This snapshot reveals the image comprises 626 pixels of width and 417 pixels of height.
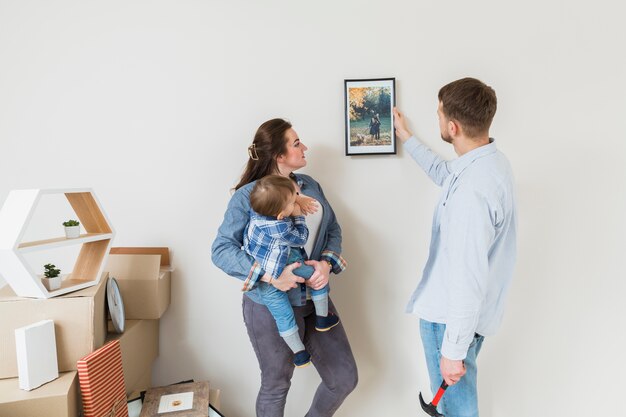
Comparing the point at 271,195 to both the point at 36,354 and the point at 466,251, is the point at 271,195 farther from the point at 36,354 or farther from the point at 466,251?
the point at 36,354

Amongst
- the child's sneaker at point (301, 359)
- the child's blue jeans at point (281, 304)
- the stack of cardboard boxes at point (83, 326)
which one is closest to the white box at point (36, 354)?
the stack of cardboard boxes at point (83, 326)

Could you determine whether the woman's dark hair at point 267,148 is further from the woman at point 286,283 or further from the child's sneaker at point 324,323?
the child's sneaker at point 324,323

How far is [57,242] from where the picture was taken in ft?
5.39

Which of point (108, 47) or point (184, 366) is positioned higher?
point (108, 47)

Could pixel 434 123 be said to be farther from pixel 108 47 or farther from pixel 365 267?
pixel 108 47

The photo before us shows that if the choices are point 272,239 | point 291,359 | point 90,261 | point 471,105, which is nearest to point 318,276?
point 272,239

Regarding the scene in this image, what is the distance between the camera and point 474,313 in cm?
141

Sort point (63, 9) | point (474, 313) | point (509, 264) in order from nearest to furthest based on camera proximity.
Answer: point (474, 313)
point (509, 264)
point (63, 9)

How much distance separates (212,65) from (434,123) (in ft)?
3.64

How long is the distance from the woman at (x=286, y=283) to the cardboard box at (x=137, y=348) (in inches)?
20.1

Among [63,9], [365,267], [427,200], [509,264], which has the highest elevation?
[63,9]

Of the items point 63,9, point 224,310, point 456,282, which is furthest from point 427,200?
point 63,9

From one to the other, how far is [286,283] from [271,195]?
35cm

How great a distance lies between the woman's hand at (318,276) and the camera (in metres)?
1.75
